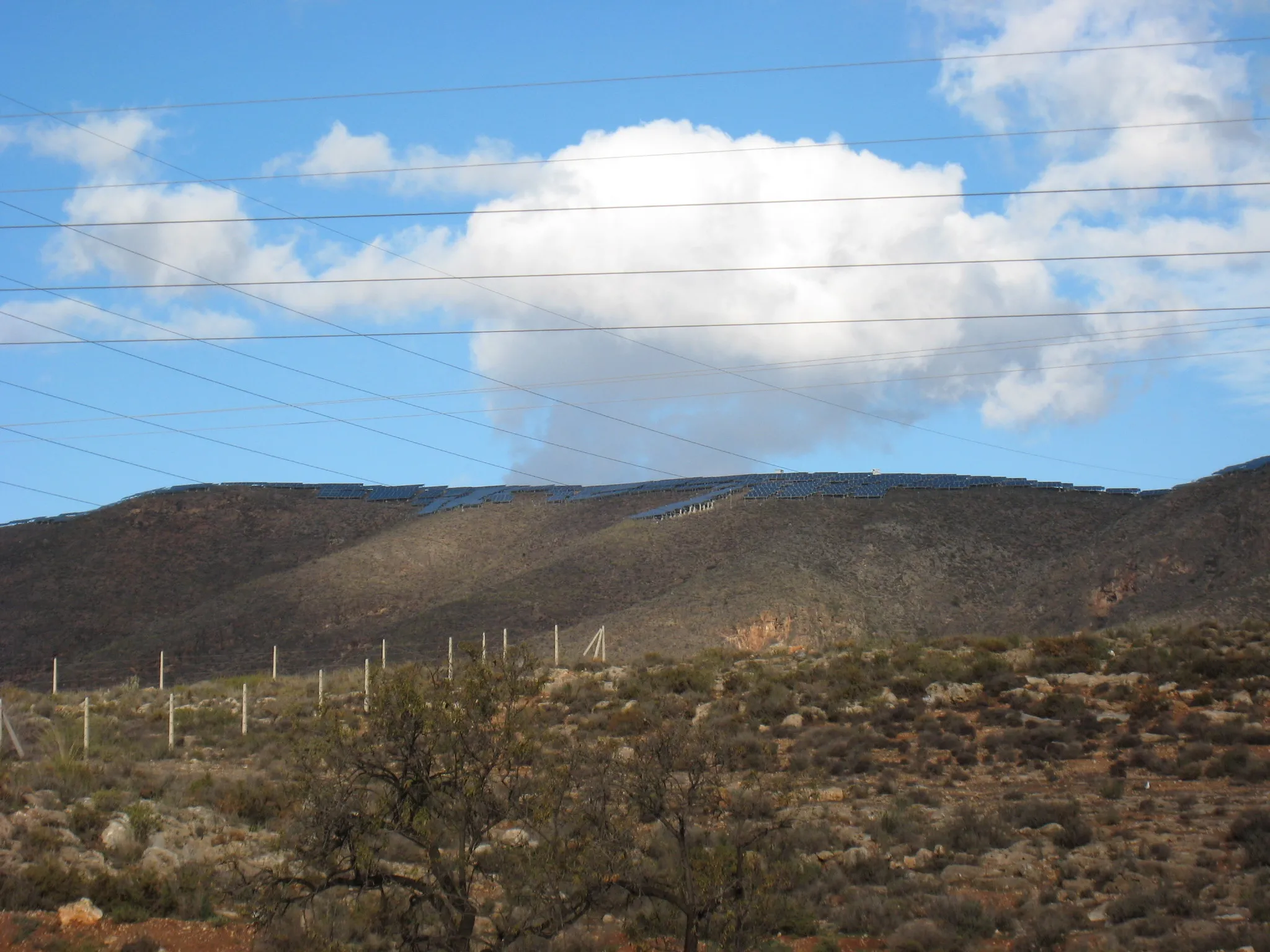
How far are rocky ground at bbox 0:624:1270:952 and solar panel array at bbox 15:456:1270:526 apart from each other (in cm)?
3609

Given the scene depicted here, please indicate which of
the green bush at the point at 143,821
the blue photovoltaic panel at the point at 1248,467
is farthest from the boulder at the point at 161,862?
the blue photovoltaic panel at the point at 1248,467

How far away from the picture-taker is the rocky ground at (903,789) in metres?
19.4

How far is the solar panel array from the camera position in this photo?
79500mm

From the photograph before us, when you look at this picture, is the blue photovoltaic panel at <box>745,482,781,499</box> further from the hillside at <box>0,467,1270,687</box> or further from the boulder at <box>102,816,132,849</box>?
the boulder at <box>102,816,132,849</box>

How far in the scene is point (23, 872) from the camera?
20453 millimetres

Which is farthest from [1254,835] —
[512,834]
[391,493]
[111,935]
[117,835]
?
[391,493]

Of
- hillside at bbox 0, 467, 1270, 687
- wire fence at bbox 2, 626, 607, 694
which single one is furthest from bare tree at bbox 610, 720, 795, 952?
wire fence at bbox 2, 626, 607, 694

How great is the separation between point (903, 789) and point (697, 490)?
2421 inches

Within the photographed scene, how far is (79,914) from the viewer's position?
64.6 ft

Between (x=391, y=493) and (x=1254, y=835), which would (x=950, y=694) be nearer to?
(x=1254, y=835)

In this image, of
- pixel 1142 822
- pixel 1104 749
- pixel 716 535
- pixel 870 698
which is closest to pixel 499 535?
pixel 716 535

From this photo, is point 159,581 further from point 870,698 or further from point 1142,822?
point 1142,822

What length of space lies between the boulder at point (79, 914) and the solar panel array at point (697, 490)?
196ft

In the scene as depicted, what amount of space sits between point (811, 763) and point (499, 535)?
185 ft
